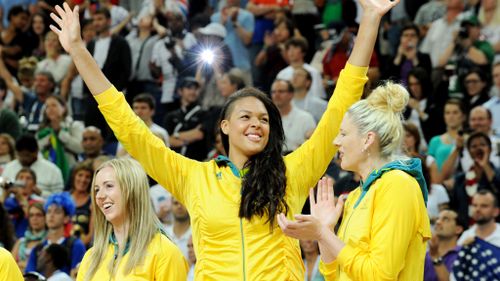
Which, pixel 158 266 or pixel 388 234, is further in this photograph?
pixel 158 266

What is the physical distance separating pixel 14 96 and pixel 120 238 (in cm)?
971

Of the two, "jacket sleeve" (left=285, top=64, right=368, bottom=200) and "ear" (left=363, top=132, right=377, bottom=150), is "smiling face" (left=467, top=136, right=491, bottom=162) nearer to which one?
"jacket sleeve" (left=285, top=64, right=368, bottom=200)

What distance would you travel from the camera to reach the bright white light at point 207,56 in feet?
48.3

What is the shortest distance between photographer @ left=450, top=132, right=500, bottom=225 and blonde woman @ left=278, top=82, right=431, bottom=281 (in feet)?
18.8

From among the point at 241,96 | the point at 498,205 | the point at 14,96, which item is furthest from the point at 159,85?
the point at 241,96

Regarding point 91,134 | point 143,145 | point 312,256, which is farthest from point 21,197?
point 143,145

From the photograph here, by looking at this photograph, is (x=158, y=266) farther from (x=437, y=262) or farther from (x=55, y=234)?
(x=55, y=234)

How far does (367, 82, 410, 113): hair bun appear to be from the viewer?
18.2 ft

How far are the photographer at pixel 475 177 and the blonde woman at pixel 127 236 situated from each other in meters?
5.49

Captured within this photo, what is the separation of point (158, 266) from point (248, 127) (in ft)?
2.72

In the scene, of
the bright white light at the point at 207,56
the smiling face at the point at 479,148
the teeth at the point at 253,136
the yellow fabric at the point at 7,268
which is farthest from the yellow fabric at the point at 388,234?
the bright white light at the point at 207,56

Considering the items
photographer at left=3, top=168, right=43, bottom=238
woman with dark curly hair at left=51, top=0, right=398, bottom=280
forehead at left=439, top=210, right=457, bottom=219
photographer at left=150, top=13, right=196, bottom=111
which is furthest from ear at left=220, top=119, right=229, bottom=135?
photographer at left=150, top=13, right=196, bottom=111

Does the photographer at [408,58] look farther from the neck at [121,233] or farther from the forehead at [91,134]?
the neck at [121,233]

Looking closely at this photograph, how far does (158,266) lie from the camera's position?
6.10m
